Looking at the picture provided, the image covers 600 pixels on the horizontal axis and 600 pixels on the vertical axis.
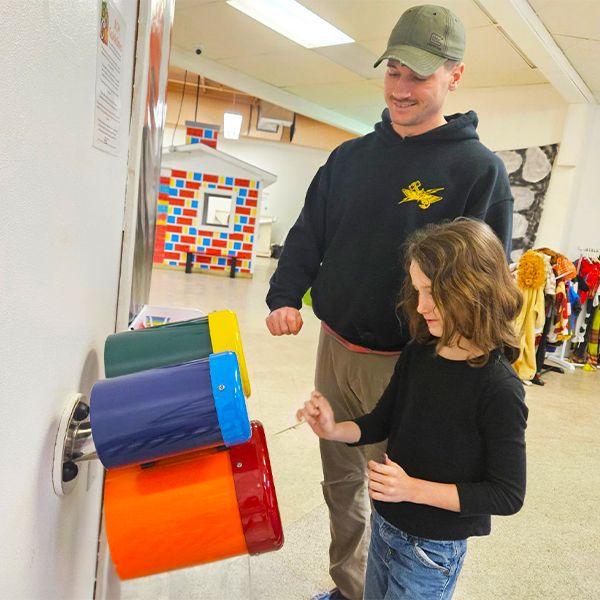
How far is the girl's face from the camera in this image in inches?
41.3

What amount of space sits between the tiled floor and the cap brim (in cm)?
166

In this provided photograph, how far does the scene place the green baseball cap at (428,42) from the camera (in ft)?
4.44

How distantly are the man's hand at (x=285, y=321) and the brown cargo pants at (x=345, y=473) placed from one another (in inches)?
6.3

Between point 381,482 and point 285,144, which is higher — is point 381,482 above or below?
below

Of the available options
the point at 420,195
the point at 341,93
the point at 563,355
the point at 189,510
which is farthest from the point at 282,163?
the point at 189,510

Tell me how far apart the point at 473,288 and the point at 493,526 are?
1889 mm

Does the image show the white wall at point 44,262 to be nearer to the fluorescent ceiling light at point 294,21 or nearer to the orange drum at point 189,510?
the orange drum at point 189,510

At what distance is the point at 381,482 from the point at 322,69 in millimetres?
6707

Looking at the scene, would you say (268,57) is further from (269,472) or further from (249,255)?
(269,472)

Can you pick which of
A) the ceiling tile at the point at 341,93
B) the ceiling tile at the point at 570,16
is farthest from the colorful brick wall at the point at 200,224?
the ceiling tile at the point at 570,16

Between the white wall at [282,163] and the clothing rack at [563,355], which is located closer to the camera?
the clothing rack at [563,355]

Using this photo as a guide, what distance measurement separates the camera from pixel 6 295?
0.57 meters

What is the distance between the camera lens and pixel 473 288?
39.8 inches

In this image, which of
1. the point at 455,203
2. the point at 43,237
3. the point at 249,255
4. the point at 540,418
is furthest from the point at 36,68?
the point at 249,255
